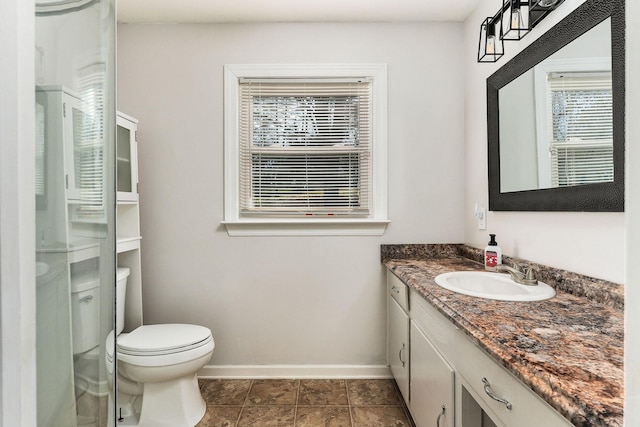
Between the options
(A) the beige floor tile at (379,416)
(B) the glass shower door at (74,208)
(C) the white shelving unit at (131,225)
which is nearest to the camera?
(B) the glass shower door at (74,208)

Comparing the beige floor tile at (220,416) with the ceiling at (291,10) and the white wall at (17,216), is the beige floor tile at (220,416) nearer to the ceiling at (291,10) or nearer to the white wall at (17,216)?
the white wall at (17,216)

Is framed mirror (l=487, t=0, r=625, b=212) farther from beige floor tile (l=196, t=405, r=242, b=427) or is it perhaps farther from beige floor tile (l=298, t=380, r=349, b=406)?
beige floor tile (l=196, t=405, r=242, b=427)

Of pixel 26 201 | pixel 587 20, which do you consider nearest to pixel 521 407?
pixel 26 201

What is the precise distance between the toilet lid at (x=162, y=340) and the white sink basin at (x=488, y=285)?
4.24 feet

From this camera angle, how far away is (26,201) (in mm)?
470

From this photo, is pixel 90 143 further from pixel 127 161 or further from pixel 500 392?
pixel 127 161

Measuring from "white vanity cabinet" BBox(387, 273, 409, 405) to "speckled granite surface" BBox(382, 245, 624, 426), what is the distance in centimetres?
36

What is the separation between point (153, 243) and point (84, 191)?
71.5 inches

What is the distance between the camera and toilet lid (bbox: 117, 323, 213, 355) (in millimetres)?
1717

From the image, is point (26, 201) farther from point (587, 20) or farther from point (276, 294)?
point (276, 294)

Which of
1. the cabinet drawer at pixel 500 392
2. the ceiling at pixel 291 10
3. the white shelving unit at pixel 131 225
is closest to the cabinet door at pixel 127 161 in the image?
the white shelving unit at pixel 131 225

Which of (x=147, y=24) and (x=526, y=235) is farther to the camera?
(x=147, y=24)

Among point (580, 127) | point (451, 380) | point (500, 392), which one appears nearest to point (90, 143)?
point (500, 392)

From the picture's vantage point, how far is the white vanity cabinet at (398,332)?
70.7 inches
